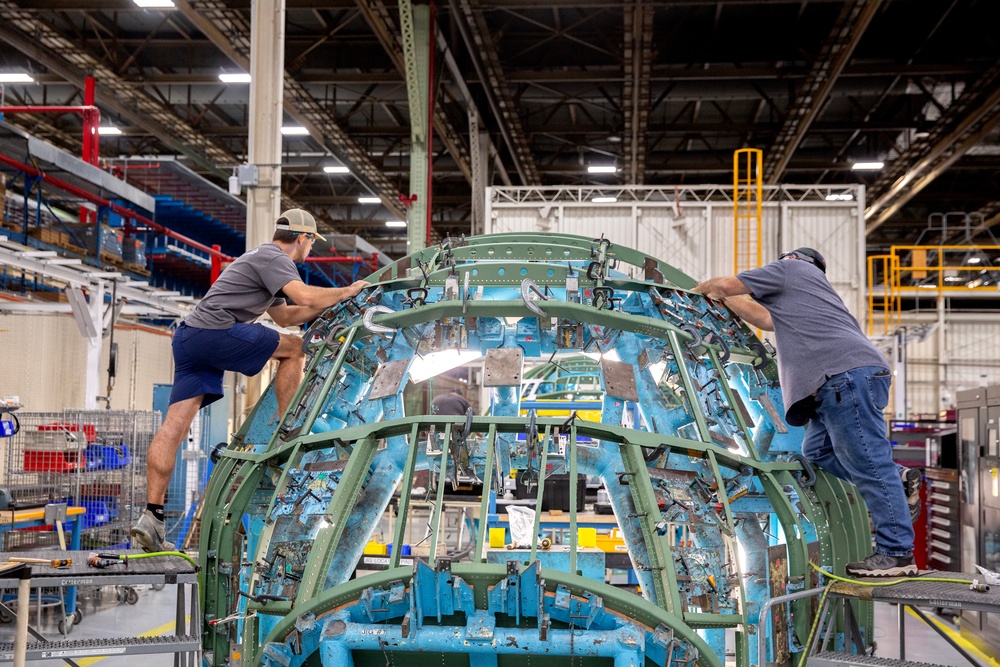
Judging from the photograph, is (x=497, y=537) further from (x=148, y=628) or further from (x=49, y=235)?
(x=49, y=235)

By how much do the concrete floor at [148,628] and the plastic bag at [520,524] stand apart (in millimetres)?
2488

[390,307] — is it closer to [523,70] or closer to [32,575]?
[32,575]

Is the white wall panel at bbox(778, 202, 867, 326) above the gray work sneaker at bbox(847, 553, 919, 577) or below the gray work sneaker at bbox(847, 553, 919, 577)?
above

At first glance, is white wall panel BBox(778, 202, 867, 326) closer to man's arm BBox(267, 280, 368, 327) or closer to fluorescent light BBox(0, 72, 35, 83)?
man's arm BBox(267, 280, 368, 327)

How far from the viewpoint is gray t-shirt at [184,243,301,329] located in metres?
4.54

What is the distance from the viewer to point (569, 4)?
14.5 meters

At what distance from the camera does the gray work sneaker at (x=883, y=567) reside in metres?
3.70

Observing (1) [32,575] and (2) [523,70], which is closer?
(1) [32,575]

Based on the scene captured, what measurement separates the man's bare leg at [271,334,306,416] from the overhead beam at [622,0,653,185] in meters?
11.1

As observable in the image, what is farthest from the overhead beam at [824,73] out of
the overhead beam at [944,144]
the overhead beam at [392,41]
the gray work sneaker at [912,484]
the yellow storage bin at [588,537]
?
the gray work sneaker at [912,484]

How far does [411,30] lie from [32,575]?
1126cm

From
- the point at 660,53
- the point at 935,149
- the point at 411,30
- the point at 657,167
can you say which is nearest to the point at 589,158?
the point at 657,167

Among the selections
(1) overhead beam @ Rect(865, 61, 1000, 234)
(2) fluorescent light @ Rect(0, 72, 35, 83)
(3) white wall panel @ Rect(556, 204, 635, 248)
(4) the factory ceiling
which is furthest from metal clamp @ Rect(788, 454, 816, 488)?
(2) fluorescent light @ Rect(0, 72, 35, 83)

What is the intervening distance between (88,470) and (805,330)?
6325mm
